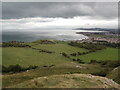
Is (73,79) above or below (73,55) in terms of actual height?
above

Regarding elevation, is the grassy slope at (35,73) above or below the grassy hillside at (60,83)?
below

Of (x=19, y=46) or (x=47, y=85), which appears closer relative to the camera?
(x=47, y=85)

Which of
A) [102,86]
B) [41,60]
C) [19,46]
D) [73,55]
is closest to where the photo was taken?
[102,86]

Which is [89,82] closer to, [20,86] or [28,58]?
[20,86]

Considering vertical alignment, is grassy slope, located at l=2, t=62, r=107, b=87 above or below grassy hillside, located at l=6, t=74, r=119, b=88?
below

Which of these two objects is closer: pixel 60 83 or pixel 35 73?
pixel 60 83

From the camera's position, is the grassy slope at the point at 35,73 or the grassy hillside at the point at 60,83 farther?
the grassy slope at the point at 35,73

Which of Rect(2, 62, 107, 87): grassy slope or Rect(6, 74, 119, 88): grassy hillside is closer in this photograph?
Rect(6, 74, 119, 88): grassy hillside

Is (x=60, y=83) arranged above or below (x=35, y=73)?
above

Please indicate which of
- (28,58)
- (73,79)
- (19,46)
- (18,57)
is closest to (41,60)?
(28,58)

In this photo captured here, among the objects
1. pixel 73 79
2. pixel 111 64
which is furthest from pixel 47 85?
pixel 111 64

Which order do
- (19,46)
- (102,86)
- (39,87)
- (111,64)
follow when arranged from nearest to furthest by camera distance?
(39,87)
(102,86)
(111,64)
(19,46)
